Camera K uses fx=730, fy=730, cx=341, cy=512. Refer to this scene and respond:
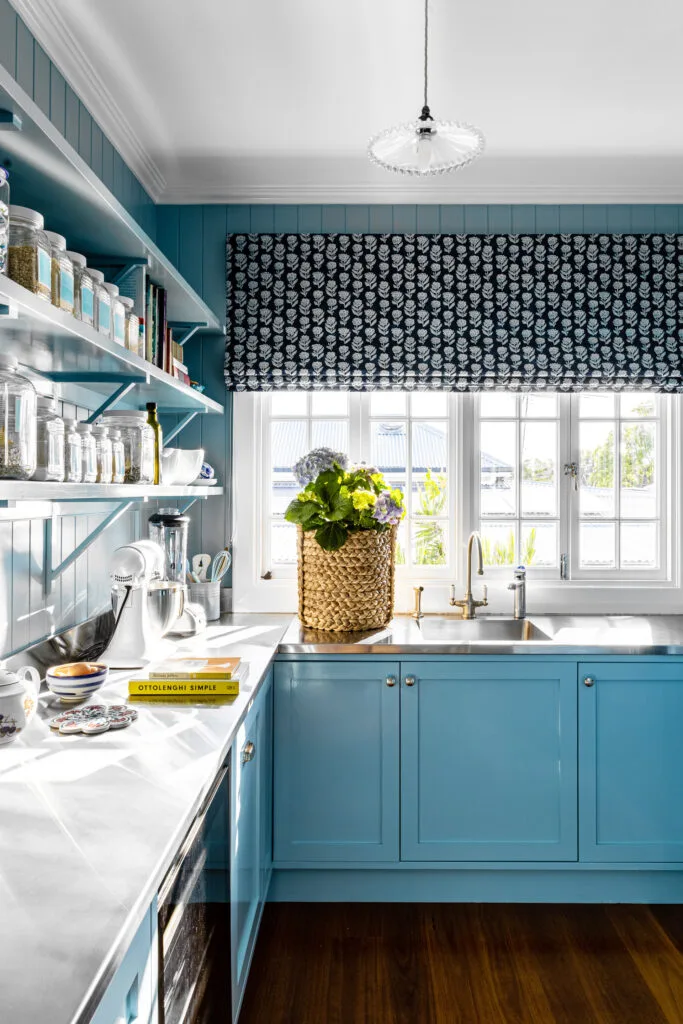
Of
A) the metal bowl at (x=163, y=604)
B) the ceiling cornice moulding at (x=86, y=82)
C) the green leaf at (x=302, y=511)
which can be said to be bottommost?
the metal bowl at (x=163, y=604)

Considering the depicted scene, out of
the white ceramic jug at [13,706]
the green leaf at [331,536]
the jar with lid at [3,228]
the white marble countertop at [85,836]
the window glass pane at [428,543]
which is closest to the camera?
the white marble countertop at [85,836]

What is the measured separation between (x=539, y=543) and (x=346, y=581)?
0.98 metres

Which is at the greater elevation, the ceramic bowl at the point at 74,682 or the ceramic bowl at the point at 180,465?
the ceramic bowl at the point at 180,465

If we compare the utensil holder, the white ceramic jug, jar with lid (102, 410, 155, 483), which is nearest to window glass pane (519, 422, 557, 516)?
the utensil holder

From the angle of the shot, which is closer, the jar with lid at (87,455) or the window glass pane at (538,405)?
the jar with lid at (87,455)

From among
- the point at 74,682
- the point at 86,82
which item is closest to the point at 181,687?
the point at 74,682

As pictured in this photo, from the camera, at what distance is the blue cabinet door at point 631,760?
2365 millimetres

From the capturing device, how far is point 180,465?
7.59 ft

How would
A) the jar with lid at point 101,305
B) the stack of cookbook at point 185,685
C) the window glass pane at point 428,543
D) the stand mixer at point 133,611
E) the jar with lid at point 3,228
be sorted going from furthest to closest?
1. the window glass pane at point 428,543
2. the stand mixer at point 133,611
3. the stack of cookbook at point 185,685
4. the jar with lid at point 101,305
5. the jar with lid at point 3,228

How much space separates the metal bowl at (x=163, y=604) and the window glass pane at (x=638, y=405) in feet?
6.69

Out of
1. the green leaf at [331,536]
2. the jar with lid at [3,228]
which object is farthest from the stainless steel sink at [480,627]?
the jar with lid at [3,228]

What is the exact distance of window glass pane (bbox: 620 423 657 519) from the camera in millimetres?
3072

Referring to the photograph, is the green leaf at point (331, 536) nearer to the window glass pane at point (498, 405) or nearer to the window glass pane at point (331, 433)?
the window glass pane at point (331, 433)

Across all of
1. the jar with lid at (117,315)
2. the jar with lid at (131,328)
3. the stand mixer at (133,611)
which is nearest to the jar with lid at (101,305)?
the jar with lid at (117,315)
